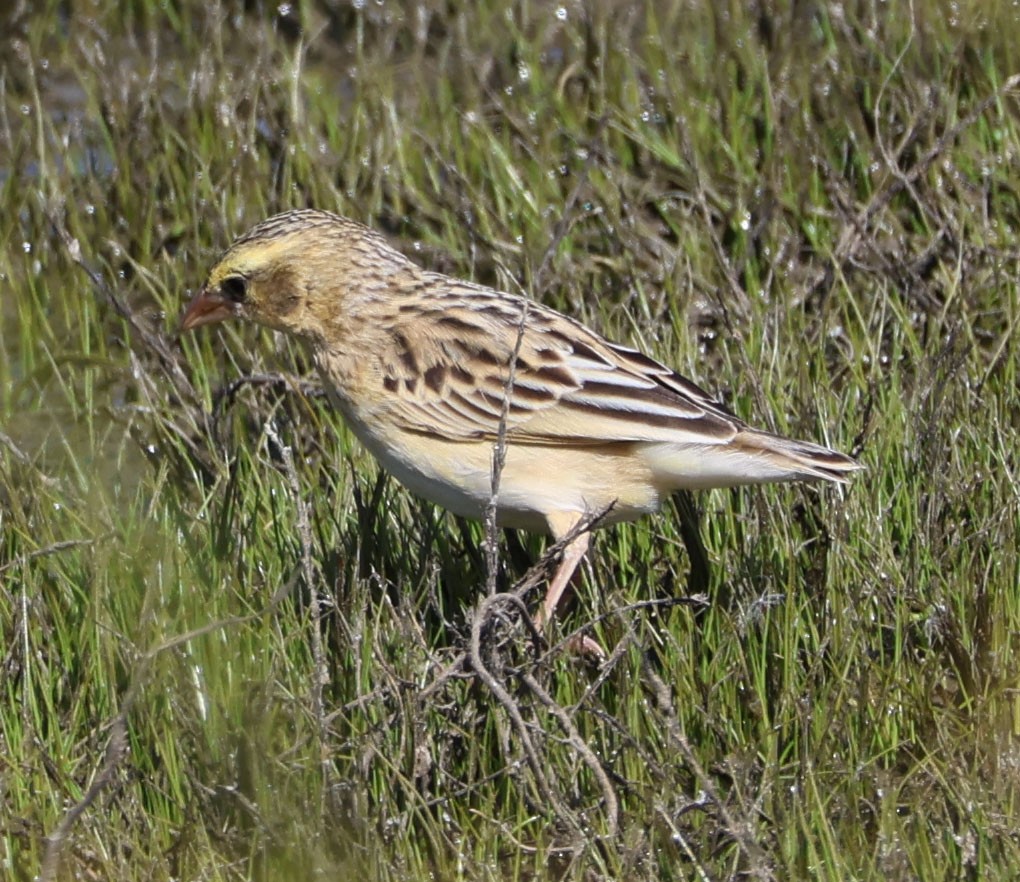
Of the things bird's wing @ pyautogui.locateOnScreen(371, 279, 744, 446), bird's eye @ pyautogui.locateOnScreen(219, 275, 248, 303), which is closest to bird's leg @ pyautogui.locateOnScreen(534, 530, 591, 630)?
bird's wing @ pyautogui.locateOnScreen(371, 279, 744, 446)

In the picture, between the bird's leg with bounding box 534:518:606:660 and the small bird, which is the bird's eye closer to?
the small bird

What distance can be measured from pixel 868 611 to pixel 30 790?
2.23 meters

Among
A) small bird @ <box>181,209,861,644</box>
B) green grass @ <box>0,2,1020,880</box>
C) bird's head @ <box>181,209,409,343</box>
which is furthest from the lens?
bird's head @ <box>181,209,409,343</box>

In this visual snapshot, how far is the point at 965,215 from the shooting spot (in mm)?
6910

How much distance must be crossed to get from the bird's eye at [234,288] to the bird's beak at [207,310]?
0.08ft

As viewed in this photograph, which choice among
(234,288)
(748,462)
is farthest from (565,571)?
(234,288)

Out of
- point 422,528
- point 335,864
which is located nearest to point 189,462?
point 422,528

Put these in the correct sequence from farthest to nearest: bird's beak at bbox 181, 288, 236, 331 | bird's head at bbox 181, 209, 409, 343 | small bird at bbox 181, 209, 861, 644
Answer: bird's beak at bbox 181, 288, 236, 331
bird's head at bbox 181, 209, 409, 343
small bird at bbox 181, 209, 861, 644

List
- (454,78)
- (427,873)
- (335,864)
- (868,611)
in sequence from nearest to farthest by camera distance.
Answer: (335,864)
(427,873)
(868,611)
(454,78)

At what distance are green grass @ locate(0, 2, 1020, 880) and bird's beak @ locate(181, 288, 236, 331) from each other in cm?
45

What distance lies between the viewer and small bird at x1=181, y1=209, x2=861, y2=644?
5.09 meters

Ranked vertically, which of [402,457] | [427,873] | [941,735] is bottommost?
[427,873]

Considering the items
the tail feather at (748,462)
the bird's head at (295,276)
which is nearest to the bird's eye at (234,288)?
the bird's head at (295,276)

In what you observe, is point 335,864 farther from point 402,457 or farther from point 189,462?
point 189,462
